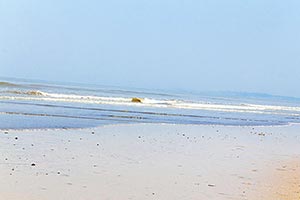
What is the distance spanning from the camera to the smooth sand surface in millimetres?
8234

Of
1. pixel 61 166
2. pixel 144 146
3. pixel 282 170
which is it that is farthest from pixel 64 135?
pixel 282 170

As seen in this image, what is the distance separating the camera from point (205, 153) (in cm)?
1339

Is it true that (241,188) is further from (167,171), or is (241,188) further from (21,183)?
(21,183)

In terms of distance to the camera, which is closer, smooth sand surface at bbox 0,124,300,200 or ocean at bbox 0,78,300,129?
smooth sand surface at bbox 0,124,300,200

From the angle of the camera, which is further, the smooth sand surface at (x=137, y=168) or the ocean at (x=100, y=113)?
the ocean at (x=100, y=113)

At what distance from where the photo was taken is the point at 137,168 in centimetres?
1036

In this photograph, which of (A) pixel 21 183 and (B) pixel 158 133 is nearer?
(A) pixel 21 183

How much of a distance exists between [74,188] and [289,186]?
416 centimetres

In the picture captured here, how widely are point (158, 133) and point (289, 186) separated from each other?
8.80 meters

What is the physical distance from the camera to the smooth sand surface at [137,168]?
823 centimetres

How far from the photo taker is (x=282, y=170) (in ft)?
38.7

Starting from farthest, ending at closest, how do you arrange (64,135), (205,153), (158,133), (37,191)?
1. (158,133)
2. (64,135)
3. (205,153)
4. (37,191)

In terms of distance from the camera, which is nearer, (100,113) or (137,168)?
(137,168)

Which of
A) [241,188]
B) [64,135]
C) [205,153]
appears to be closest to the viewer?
[241,188]
